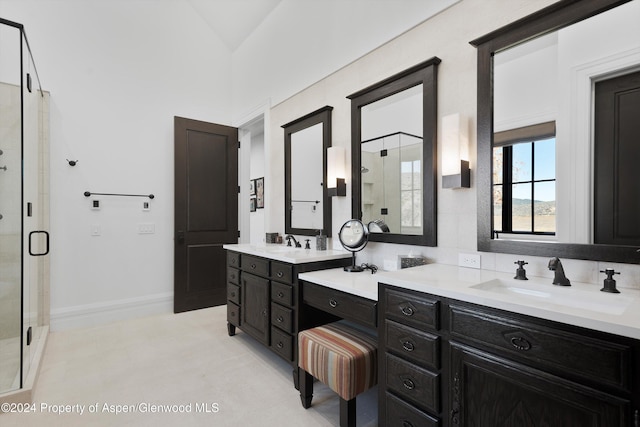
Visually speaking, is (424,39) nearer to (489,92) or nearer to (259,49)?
(489,92)

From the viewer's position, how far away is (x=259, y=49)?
13.1 feet

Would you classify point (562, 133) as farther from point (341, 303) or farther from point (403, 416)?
point (403, 416)

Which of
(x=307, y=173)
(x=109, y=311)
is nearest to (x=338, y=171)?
(x=307, y=173)

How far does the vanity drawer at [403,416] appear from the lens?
1.40 meters

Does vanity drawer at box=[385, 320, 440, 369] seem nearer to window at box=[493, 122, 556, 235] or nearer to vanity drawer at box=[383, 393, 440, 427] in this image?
vanity drawer at box=[383, 393, 440, 427]

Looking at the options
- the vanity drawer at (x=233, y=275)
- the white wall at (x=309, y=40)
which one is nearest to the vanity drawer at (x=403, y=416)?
the vanity drawer at (x=233, y=275)

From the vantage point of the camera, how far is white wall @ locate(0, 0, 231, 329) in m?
3.41

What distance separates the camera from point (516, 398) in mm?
1125

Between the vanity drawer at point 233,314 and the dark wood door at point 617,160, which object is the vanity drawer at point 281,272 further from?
the dark wood door at point 617,160

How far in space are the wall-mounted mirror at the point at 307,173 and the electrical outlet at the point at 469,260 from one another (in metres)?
1.28

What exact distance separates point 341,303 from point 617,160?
1.50 metres

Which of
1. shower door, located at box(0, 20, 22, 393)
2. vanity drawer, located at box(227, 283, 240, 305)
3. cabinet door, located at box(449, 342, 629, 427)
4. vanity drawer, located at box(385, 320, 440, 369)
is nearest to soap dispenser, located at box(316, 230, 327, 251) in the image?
vanity drawer, located at box(227, 283, 240, 305)

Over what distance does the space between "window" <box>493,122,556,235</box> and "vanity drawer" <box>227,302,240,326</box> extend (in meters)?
2.41

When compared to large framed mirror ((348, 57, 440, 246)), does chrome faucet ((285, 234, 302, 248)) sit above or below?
below
